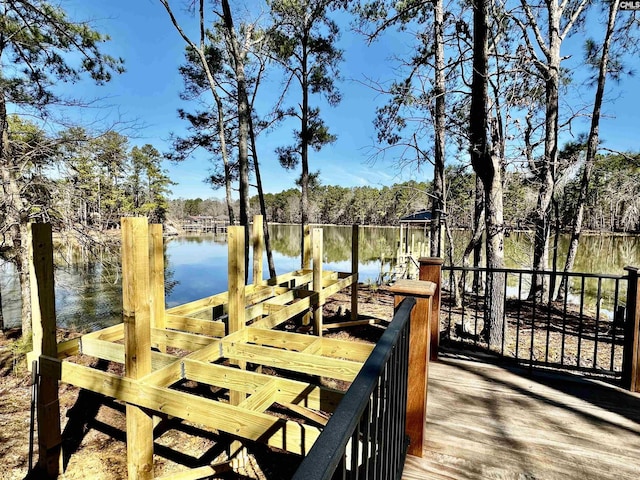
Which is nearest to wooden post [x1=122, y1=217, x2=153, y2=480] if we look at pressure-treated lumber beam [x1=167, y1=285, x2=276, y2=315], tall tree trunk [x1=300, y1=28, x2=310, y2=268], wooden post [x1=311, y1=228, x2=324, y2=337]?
pressure-treated lumber beam [x1=167, y1=285, x2=276, y2=315]

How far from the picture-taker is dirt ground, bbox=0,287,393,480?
3260 mm

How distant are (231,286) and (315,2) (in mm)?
9979

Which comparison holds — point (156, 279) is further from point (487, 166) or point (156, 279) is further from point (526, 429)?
point (487, 166)

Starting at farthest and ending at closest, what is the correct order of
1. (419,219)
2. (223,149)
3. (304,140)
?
(419,219)
(304,140)
(223,149)

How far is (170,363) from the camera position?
270 centimetres

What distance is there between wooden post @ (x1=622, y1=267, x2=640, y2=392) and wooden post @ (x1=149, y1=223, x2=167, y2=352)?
14.1ft

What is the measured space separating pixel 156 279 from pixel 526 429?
3.59 metres

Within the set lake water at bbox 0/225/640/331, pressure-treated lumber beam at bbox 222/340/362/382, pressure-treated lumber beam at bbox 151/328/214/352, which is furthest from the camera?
lake water at bbox 0/225/640/331

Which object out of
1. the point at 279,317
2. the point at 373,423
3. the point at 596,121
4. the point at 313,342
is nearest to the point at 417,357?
the point at 373,423

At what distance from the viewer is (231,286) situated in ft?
10.8

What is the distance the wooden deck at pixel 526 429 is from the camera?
6.38ft

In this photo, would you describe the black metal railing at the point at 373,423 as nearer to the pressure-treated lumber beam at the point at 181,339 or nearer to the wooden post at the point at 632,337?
the pressure-treated lumber beam at the point at 181,339

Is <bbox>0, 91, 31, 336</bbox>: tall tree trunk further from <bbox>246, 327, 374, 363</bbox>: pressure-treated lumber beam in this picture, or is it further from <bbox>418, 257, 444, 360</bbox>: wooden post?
<bbox>418, 257, 444, 360</bbox>: wooden post

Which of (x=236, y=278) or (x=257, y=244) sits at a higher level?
(x=257, y=244)
